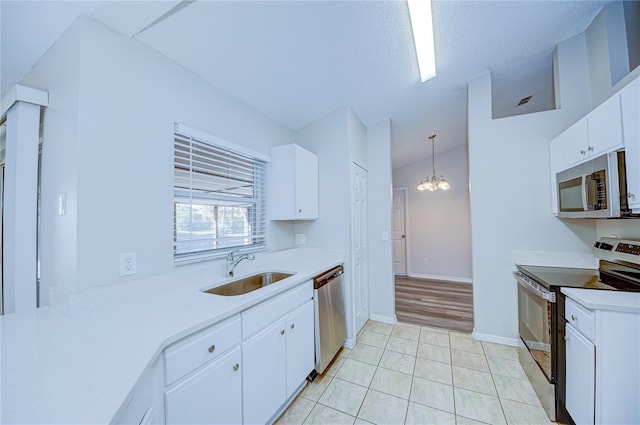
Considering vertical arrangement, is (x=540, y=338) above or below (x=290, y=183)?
below

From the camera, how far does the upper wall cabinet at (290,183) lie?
2.44 m

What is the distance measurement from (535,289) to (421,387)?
1163 millimetres

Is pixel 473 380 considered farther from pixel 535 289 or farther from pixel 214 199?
pixel 214 199

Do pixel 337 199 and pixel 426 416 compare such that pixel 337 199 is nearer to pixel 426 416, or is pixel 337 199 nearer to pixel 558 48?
pixel 426 416

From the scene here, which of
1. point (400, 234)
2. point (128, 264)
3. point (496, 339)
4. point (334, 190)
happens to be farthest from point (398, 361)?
point (400, 234)

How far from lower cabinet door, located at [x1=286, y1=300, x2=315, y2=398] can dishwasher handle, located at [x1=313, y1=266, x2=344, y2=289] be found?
153mm

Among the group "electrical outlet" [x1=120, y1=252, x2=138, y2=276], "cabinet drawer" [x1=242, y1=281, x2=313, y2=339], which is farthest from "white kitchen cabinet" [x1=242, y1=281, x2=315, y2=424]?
"electrical outlet" [x1=120, y1=252, x2=138, y2=276]

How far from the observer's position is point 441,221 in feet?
17.5

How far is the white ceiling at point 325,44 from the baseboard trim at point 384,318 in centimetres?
254

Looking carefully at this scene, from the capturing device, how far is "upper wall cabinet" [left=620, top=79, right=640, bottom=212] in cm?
139

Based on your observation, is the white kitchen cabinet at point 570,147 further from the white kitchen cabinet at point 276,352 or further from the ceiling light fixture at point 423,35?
A: the white kitchen cabinet at point 276,352

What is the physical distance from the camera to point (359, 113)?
2.95 meters

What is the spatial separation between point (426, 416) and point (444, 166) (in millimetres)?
4743

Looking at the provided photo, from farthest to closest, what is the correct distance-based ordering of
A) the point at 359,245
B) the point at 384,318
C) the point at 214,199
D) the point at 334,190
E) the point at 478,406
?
1. the point at 384,318
2. the point at 359,245
3. the point at 334,190
4. the point at 214,199
5. the point at 478,406
